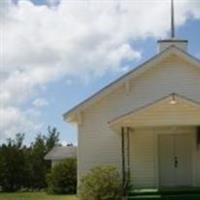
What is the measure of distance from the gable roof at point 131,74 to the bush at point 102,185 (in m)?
3.26

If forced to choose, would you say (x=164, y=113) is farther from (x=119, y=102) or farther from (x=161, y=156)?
(x=119, y=102)

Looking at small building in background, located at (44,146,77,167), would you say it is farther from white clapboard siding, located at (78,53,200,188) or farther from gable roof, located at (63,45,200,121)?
gable roof, located at (63,45,200,121)

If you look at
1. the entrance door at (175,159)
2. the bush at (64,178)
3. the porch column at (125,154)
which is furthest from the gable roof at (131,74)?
the bush at (64,178)

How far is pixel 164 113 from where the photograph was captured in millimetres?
25266

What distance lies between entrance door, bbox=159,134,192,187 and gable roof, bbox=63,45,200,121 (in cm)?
295

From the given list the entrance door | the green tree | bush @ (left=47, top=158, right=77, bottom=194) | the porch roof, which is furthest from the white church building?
the green tree

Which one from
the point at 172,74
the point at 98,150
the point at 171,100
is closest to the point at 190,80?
the point at 172,74

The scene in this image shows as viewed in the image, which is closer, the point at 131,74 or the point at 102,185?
the point at 102,185

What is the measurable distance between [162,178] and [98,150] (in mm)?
3000

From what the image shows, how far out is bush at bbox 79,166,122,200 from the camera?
80.7 feet

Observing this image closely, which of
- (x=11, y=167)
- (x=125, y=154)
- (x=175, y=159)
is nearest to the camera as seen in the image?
(x=125, y=154)

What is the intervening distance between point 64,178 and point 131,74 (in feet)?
58.2

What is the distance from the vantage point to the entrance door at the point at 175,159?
1073 inches

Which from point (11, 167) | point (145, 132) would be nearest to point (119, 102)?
point (145, 132)
